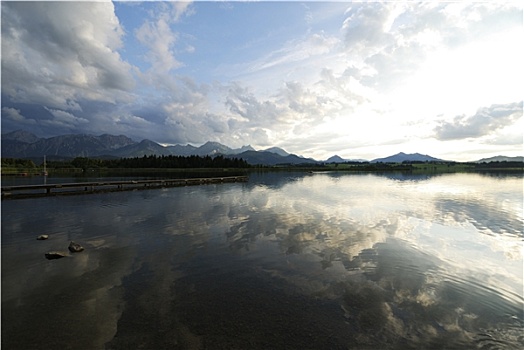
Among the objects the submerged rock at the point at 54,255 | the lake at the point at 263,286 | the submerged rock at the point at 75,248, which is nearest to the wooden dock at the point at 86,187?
the lake at the point at 263,286

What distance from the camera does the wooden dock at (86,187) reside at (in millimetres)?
47688

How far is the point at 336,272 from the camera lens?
14.4m

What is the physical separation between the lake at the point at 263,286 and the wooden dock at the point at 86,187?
29260 mm

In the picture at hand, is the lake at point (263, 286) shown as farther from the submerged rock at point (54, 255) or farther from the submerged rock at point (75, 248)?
the submerged rock at point (75, 248)

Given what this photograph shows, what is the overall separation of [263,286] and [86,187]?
58.5m

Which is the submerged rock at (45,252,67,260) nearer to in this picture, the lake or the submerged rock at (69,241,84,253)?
the lake

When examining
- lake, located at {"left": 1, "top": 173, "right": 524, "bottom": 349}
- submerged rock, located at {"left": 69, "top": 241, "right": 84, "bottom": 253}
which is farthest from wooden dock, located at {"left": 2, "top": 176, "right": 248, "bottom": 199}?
submerged rock, located at {"left": 69, "top": 241, "right": 84, "bottom": 253}

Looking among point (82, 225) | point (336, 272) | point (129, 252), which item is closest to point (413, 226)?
point (336, 272)

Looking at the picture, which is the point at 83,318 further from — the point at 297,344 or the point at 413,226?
the point at 413,226

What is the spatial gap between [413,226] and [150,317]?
26.0m

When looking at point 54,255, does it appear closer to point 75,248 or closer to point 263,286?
point 75,248

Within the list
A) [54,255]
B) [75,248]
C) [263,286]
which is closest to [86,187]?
[75,248]

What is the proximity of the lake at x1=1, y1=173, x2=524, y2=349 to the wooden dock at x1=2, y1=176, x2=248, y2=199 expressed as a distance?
29260 mm

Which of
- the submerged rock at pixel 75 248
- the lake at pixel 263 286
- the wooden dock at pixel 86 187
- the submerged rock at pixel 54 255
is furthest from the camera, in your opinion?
the wooden dock at pixel 86 187
